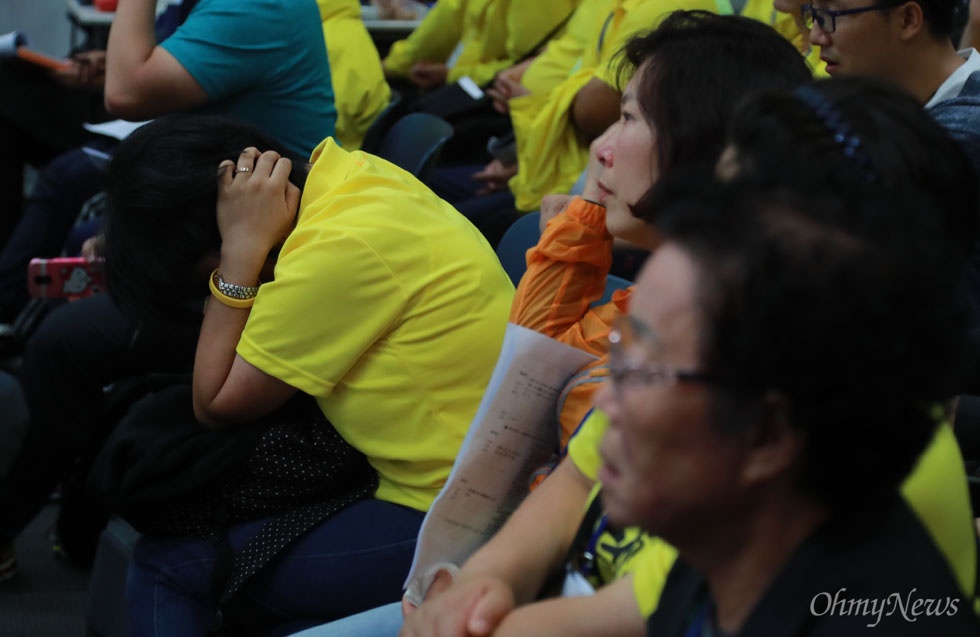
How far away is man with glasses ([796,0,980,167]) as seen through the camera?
76.4 inches

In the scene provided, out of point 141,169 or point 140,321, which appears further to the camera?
point 140,321

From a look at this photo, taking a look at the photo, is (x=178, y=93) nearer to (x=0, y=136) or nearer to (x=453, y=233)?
(x=453, y=233)

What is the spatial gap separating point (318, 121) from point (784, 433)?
2.11 meters

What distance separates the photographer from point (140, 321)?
1.89 metres

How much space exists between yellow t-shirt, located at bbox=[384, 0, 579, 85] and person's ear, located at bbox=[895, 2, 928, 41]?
6.04 feet

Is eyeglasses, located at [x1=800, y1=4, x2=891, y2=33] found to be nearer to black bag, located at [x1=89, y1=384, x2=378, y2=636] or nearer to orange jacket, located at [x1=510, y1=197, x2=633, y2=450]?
orange jacket, located at [x1=510, y1=197, x2=633, y2=450]

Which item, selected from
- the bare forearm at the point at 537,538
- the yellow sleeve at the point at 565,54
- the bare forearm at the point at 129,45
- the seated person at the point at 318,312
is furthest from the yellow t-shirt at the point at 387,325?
the yellow sleeve at the point at 565,54

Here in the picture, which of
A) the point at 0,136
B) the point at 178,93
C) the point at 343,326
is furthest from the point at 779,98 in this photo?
the point at 0,136

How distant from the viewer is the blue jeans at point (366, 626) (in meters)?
1.45

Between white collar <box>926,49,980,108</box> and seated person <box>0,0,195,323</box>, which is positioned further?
seated person <box>0,0,195,323</box>

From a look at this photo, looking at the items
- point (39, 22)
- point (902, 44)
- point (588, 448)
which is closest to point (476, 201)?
point (902, 44)

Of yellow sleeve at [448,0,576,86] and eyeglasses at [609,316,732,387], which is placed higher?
eyeglasses at [609,316,732,387]

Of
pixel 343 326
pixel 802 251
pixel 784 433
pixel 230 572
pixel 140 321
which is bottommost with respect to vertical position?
pixel 230 572

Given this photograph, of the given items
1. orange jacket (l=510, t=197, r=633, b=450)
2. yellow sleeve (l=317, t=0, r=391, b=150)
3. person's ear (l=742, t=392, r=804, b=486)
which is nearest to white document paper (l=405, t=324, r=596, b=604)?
orange jacket (l=510, t=197, r=633, b=450)
